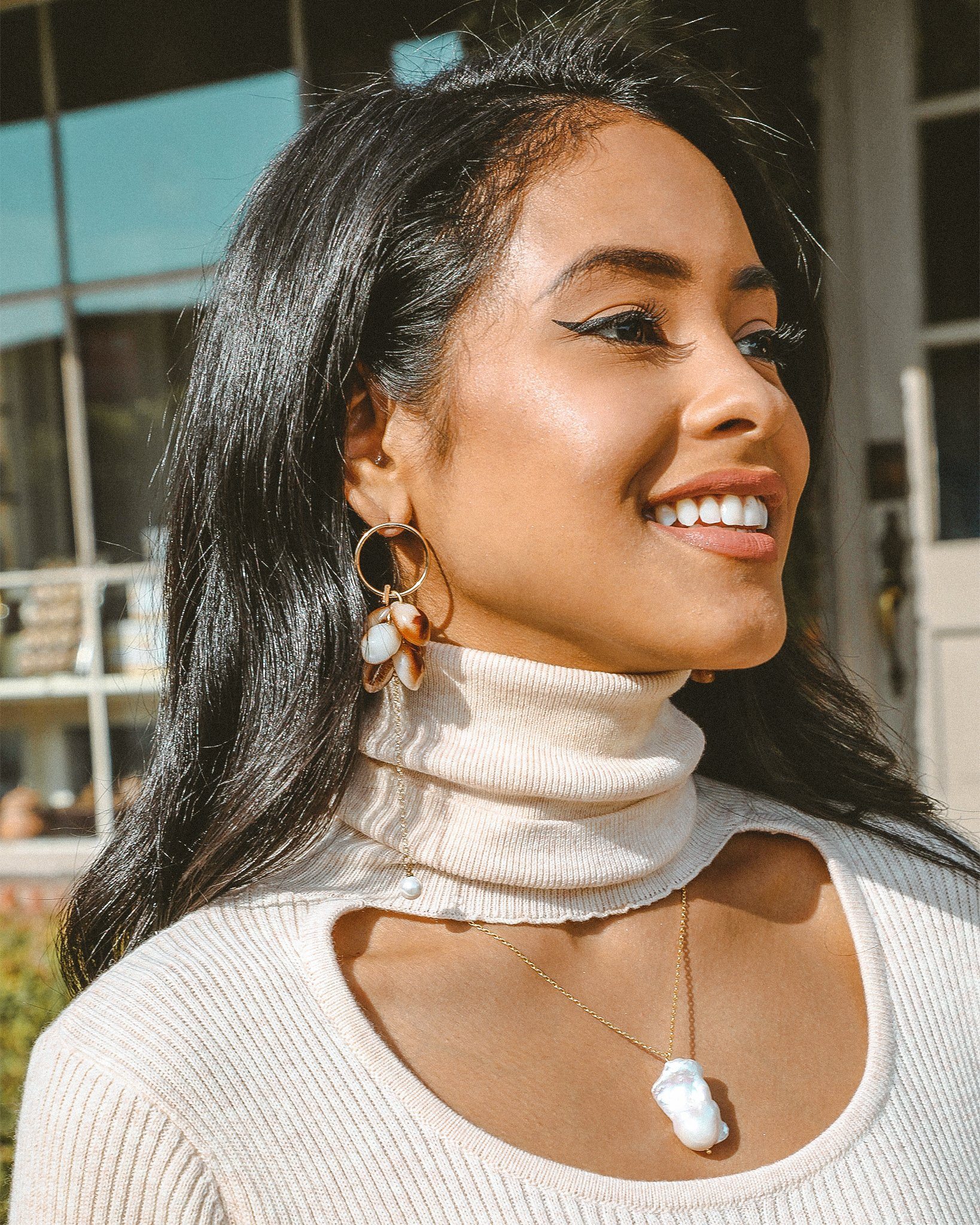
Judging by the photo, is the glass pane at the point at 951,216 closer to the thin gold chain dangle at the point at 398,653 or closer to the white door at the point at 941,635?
the white door at the point at 941,635

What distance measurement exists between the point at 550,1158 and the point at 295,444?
0.66m

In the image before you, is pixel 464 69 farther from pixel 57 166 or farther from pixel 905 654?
pixel 57 166

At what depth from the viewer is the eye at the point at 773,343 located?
1241 millimetres

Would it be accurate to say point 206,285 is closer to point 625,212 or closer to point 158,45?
point 158,45

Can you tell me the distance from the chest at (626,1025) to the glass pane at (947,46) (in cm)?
277

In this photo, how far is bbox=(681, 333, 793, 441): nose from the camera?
1071mm

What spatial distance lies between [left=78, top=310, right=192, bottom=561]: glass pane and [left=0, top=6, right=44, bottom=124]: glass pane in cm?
73

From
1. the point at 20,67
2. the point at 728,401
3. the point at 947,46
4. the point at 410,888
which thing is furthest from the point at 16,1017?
the point at 947,46

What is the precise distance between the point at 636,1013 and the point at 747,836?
0.29m

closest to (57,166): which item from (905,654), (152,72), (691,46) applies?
(152,72)

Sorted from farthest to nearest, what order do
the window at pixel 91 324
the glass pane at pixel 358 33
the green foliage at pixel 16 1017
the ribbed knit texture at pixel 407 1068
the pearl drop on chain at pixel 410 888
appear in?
the window at pixel 91 324 < the glass pane at pixel 358 33 < the green foliage at pixel 16 1017 < the pearl drop on chain at pixel 410 888 < the ribbed knit texture at pixel 407 1068

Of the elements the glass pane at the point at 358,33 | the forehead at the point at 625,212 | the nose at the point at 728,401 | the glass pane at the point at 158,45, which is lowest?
the nose at the point at 728,401

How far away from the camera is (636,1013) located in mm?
1129

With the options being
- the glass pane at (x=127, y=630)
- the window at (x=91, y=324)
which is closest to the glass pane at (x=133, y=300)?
the window at (x=91, y=324)
